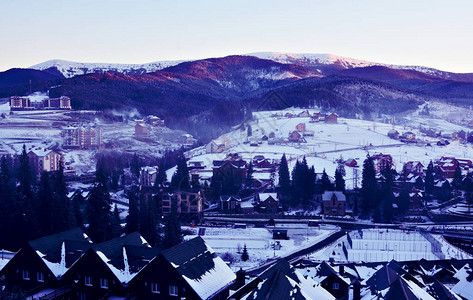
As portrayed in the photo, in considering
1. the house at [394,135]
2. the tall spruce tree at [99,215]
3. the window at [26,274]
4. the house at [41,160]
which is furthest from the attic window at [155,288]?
the house at [394,135]

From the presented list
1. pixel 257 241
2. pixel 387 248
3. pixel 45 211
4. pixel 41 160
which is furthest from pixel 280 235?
pixel 41 160

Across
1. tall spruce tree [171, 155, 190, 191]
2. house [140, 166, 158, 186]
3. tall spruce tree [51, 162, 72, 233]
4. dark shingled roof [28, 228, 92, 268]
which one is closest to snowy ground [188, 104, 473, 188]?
house [140, 166, 158, 186]

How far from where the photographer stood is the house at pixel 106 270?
24766 mm

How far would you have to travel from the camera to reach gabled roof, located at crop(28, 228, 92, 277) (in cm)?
2623

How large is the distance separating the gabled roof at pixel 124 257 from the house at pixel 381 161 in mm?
54668

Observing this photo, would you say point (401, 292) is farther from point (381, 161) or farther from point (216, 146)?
point (216, 146)

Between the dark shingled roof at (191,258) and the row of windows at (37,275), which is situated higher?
the dark shingled roof at (191,258)

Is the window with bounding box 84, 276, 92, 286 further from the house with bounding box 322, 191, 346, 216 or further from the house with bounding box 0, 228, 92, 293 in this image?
the house with bounding box 322, 191, 346, 216

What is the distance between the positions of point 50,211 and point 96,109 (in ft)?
348

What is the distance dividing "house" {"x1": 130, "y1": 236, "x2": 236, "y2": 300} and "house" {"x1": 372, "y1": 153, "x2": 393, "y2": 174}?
5425cm

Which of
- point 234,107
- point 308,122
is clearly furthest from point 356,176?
point 234,107

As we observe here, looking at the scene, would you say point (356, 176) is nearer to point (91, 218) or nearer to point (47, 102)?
point (91, 218)

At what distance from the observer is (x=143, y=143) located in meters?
114

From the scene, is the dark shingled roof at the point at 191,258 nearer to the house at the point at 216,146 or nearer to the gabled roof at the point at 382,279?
the gabled roof at the point at 382,279
